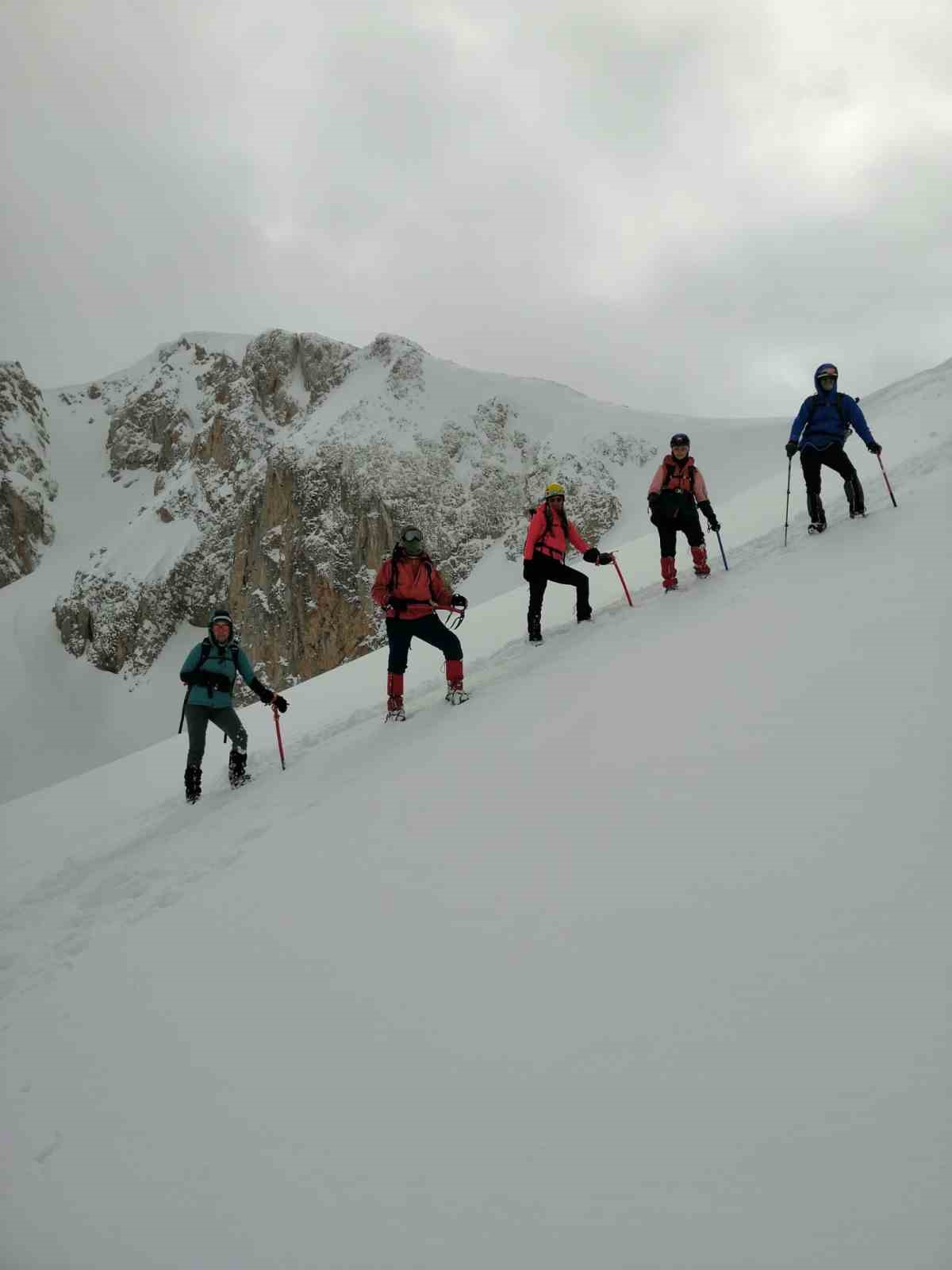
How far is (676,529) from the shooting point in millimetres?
9570

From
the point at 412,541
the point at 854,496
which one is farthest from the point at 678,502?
the point at 412,541

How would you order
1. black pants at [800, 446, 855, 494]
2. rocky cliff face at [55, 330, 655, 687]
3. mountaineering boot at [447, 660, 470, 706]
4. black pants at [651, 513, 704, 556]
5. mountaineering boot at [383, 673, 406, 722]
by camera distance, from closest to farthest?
mountaineering boot at [447, 660, 470, 706]
mountaineering boot at [383, 673, 406, 722]
black pants at [800, 446, 855, 494]
black pants at [651, 513, 704, 556]
rocky cliff face at [55, 330, 655, 687]

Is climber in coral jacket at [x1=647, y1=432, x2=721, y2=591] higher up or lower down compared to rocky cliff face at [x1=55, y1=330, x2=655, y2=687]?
lower down

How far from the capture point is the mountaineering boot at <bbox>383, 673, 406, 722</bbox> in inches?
341

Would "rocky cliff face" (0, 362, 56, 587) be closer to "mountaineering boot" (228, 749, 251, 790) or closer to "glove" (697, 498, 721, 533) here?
"mountaineering boot" (228, 749, 251, 790)

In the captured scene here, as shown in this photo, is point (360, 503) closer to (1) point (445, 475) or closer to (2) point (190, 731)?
(1) point (445, 475)

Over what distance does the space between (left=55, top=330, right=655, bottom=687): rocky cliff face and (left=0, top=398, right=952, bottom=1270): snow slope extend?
146 feet

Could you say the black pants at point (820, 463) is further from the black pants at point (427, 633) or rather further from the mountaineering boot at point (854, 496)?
the black pants at point (427, 633)

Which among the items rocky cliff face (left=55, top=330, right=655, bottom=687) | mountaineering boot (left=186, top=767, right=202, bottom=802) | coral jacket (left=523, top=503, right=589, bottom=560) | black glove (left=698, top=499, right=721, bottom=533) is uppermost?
rocky cliff face (left=55, top=330, right=655, bottom=687)

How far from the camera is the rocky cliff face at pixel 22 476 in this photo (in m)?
100

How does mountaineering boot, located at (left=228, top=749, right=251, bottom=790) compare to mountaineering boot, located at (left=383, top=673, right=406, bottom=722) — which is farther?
mountaineering boot, located at (left=383, top=673, right=406, bottom=722)

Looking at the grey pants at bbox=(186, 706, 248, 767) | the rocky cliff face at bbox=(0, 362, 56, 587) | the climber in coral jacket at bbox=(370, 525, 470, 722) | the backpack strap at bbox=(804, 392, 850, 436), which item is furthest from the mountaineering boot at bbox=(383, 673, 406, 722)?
the rocky cliff face at bbox=(0, 362, 56, 587)

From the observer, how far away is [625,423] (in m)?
57.1

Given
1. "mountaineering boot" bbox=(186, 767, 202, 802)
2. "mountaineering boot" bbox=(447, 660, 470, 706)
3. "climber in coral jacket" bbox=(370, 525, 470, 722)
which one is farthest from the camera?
"mountaineering boot" bbox=(186, 767, 202, 802)
